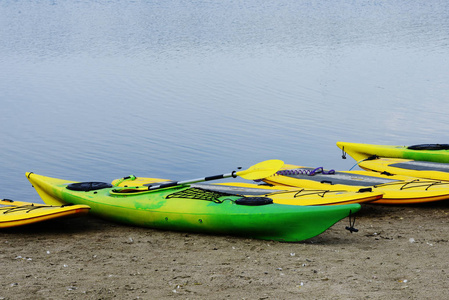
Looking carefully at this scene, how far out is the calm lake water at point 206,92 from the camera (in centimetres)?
1238

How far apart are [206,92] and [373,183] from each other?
10069 mm

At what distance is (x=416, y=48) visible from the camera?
25.3 metres

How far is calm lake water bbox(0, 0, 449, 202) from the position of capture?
40.6 ft

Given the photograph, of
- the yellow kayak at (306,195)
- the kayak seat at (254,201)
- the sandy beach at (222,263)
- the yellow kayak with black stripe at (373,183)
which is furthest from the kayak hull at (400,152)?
the kayak seat at (254,201)

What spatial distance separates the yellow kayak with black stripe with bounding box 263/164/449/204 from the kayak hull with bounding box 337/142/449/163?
1394 millimetres

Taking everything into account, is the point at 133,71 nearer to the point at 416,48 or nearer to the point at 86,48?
the point at 86,48

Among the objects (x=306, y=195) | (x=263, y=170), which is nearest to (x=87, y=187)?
(x=263, y=170)

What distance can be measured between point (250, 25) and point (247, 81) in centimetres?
1332

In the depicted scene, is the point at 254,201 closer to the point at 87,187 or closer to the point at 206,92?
the point at 87,187

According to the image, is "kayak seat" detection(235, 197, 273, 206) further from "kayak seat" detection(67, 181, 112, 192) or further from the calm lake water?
the calm lake water

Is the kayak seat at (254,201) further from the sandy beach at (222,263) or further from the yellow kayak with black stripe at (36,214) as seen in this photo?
the yellow kayak with black stripe at (36,214)

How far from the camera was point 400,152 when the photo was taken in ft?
34.1

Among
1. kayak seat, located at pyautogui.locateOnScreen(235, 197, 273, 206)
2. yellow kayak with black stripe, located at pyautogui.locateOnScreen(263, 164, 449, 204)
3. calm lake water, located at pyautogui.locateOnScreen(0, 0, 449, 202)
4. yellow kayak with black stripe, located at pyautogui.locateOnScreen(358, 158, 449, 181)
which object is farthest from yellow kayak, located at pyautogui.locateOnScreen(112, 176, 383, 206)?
calm lake water, located at pyautogui.locateOnScreen(0, 0, 449, 202)

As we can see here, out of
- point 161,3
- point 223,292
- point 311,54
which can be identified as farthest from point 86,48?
point 223,292
